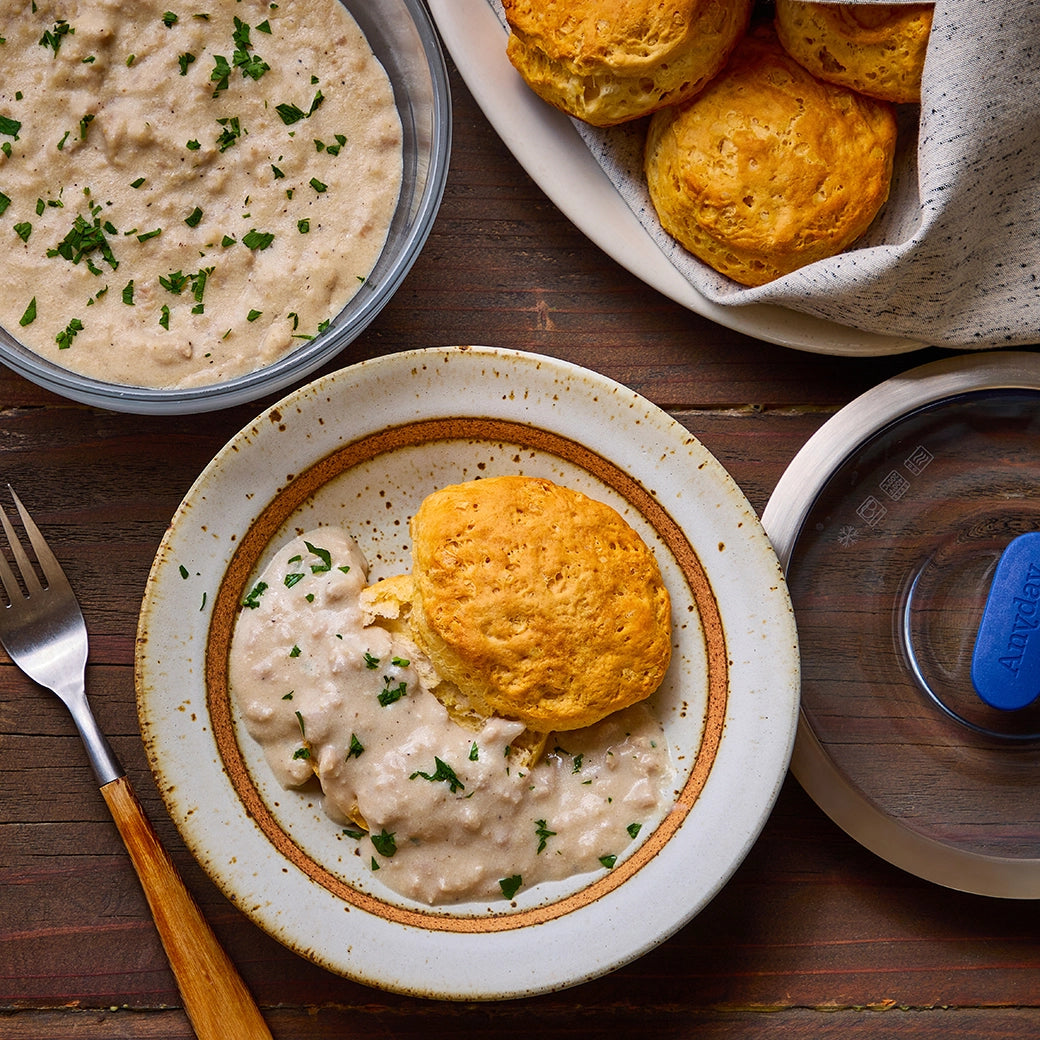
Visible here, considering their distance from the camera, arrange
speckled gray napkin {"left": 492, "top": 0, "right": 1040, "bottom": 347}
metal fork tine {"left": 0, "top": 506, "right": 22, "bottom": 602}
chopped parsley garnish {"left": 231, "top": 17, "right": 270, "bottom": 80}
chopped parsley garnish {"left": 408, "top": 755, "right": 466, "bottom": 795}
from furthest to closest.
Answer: metal fork tine {"left": 0, "top": 506, "right": 22, "bottom": 602}, chopped parsley garnish {"left": 231, "top": 17, "right": 270, "bottom": 80}, chopped parsley garnish {"left": 408, "top": 755, "right": 466, "bottom": 795}, speckled gray napkin {"left": 492, "top": 0, "right": 1040, "bottom": 347}

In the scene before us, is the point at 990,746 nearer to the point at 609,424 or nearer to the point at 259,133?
the point at 609,424

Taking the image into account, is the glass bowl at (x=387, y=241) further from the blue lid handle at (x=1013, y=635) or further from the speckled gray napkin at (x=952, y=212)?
the blue lid handle at (x=1013, y=635)

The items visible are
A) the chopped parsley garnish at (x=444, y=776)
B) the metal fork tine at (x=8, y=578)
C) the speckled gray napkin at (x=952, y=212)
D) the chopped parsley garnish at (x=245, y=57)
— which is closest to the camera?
the speckled gray napkin at (x=952, y=212)

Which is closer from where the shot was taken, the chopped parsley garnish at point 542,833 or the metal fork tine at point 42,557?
the chopped parsley garnish at point 542,833

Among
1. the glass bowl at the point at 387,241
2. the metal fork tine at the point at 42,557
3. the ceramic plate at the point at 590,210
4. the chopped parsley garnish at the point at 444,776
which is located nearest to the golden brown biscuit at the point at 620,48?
the ceramic plate at the point at 590,210

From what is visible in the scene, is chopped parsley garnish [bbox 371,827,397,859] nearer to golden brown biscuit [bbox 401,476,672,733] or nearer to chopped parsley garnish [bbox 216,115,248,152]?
golden brown biscuit [bbox 401,476,672,733]

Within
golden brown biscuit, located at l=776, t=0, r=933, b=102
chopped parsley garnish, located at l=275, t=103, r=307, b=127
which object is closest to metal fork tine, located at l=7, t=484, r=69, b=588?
chopped parsley garnish, located at l=275, t=103, r=307, b=127

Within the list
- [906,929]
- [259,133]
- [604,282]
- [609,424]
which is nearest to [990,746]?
[906,929]
